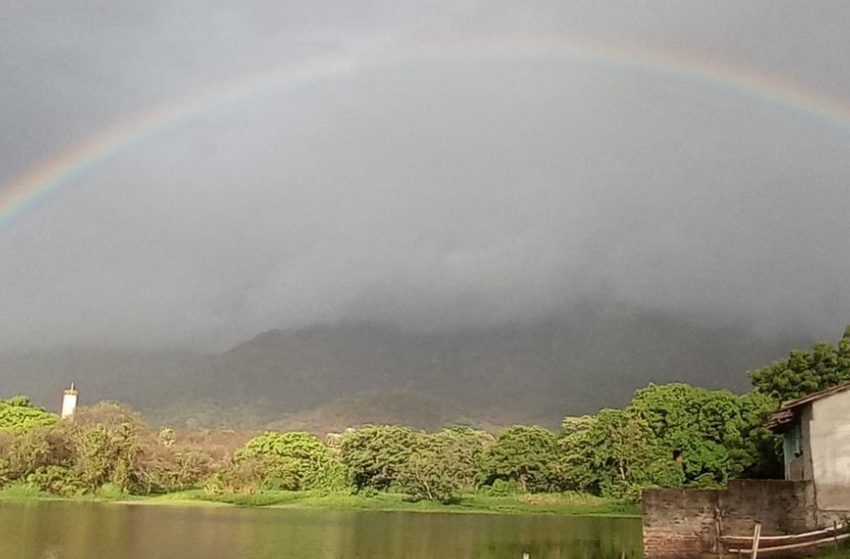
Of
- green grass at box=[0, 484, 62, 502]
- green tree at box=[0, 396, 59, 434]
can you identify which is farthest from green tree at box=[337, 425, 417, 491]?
green tree at box=[0, 396, 59, 434]

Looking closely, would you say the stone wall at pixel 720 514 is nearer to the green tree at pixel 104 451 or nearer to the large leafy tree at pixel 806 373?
the large leafy tree at pixel 806 373

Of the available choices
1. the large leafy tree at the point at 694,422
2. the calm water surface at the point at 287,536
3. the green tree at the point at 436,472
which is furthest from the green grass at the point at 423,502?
the calm water surface at the point at 287,536

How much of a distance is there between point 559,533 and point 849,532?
84.8 feet

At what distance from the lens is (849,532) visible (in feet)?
75.4

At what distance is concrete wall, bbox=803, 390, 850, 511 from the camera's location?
25250 mm

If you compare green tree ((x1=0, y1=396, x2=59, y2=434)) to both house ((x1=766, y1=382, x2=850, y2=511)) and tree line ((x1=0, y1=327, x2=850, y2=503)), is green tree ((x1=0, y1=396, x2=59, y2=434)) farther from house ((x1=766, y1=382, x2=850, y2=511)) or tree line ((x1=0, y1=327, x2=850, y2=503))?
house ((x1=766, y1=382, x2=850, y2=511))

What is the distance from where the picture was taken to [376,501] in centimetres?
7650

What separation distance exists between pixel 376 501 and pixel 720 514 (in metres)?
54.5

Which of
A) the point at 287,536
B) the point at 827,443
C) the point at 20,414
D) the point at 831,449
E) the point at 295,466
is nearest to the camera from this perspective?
the point at 831,449

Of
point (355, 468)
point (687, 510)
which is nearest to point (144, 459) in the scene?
point (355, 468)

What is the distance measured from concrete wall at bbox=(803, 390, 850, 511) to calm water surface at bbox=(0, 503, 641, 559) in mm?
10418

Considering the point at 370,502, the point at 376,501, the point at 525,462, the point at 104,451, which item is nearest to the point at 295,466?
the point at 370,502

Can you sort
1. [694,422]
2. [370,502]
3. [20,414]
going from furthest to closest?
[20,414], [370,502], [694,422]

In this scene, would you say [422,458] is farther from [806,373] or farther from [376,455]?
[806,373]
